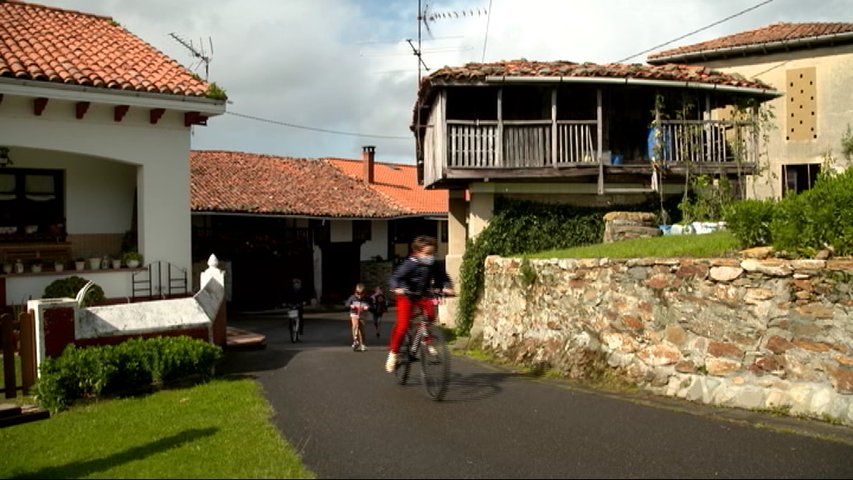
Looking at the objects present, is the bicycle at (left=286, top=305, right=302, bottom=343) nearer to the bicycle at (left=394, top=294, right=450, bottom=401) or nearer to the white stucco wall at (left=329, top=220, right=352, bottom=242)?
the bicycle at (left=394, top=294, right=450, bottom=401)

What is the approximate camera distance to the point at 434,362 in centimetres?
785

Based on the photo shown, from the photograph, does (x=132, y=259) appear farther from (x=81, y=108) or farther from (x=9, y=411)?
(x=9, y=411)

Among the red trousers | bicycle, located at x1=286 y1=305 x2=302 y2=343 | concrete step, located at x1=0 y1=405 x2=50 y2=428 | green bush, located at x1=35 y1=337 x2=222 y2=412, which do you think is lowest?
bicycle, located at x1=286 y1=305 x2=302 y2=343

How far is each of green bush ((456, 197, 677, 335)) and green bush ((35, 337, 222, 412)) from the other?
9209 millimetres

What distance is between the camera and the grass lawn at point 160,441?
5.55 metres

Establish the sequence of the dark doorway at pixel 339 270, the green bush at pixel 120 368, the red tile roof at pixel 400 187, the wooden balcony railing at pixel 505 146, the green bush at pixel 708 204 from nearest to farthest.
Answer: the green bush at pixel 120 368 → the green bush at pixel 708 204 → the wooden balcony railing at pixel 505 146 → the dark doorway at pixel 339 270 → the red tile roof at pixel 400 187

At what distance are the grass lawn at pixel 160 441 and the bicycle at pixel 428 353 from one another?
174cm

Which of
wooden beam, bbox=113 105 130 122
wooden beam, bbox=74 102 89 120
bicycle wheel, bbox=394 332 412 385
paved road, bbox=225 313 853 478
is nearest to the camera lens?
paved road, bbox=225 313 853 478

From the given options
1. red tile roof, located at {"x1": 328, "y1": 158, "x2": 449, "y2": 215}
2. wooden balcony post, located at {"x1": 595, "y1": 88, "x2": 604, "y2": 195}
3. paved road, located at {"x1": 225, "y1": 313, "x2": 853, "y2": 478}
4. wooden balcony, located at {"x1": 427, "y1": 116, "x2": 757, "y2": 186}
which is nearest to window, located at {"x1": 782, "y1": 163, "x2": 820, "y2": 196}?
wooden balcony, located at {"x1": 427, "y1": 116, "x2": 757, "y2": 186}

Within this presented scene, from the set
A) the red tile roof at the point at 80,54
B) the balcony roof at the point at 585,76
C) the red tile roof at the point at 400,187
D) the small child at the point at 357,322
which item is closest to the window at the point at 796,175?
the balcony roof at the point at 585,76

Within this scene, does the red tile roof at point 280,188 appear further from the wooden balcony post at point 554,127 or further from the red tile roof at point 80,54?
the wooden balcony post at point 554,127

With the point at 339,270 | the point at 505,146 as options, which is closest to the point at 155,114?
the point at 505,146

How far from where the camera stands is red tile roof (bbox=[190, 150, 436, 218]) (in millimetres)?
→ 27500

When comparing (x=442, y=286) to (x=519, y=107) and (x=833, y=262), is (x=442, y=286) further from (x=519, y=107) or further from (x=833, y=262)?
(x=519, y=107)
